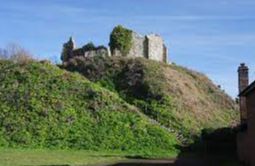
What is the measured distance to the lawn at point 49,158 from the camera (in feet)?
109

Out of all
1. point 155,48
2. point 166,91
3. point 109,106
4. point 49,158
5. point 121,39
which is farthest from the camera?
point 155,48

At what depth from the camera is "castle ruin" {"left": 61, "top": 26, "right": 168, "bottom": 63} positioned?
228ft

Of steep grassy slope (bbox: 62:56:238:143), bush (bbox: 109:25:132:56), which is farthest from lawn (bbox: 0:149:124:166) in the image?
bush (bbox: 109:25:132:56)

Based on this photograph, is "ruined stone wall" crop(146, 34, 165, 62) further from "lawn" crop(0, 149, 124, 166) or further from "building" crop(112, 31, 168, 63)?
"lawn" crop(0, 149, 124, 166)

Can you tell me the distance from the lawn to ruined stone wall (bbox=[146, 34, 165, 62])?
99.2 ft

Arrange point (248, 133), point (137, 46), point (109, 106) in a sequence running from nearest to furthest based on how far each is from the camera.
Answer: point (248, 133), point (109, 106), point (137, 46)

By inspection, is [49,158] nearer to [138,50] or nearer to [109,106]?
[109,106]

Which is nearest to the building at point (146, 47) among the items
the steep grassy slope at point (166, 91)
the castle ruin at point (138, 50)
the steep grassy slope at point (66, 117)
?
the castle ruin at point (138, 50)

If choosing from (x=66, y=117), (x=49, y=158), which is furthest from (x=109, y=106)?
(x=49, y=158)

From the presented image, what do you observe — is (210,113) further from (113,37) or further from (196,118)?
(113,37)

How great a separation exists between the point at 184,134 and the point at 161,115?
13.8 ft

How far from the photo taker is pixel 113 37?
2736 inches

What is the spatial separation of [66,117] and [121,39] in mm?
20260

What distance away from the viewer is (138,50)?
71.1m
